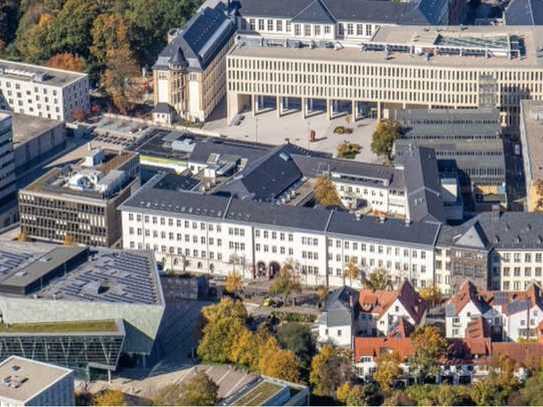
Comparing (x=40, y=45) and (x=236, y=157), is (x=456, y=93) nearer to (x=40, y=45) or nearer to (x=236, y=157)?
(x=236, y=157)

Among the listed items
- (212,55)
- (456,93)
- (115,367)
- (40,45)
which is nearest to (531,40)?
(456,93)

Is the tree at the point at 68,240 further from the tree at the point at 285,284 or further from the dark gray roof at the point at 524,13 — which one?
the dark gray roof at the point at 524,13

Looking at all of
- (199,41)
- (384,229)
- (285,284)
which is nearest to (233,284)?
(285,284)

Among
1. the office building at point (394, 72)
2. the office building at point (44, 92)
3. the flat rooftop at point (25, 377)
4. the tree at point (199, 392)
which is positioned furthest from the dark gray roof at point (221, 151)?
the flat rooftop at point (25, 377)

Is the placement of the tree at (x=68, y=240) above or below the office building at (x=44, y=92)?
below

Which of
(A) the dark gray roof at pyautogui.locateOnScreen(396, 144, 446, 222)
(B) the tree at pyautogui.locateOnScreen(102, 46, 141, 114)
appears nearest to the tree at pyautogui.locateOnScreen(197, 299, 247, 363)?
(A) the dark gray roof at pyautogui.locateOnScreen(396, 144, 446, 222)

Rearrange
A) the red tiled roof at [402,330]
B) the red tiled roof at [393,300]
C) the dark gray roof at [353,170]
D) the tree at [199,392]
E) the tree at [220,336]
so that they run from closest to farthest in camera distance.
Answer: the tree at [199,392] < the red tiled roof at [402,330] < the tree at [220,336] < the red tiled roof at [393,300] < the dark gray roof at [353,170]
